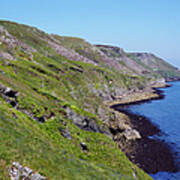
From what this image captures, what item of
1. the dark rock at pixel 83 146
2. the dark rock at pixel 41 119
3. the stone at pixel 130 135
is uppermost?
the dark rock at pixel 41 119

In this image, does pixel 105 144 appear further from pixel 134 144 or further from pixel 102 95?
pixel 102 95

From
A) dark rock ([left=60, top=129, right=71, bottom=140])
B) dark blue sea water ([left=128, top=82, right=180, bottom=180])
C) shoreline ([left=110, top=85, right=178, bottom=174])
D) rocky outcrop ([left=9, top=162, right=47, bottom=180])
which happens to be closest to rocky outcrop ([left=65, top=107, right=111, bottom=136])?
dark rock ([left=60, top=129, right=71, bottom=140])

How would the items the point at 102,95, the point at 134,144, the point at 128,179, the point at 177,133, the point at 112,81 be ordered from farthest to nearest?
the point at 112,81 < the point at 102,95 < the point at 177,133 < the point at 134,144 < the point at 128,179

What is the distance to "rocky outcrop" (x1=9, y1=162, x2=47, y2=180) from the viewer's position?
16156mm

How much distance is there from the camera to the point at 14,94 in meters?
32.2

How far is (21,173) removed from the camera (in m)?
16.6

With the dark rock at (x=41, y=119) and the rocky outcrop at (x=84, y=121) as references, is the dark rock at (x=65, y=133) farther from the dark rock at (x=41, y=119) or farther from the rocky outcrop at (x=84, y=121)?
the rocky outcrop at (x=84, y=121)

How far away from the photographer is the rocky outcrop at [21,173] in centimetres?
1616

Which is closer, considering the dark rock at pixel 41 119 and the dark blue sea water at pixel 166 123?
the dark rock at pixel 41 119

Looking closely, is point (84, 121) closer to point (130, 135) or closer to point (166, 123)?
point (130, 135)

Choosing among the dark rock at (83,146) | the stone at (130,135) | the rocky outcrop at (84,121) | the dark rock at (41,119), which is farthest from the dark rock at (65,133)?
the stone at (130,135)

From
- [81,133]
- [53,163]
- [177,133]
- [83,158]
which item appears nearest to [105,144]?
[81,133]

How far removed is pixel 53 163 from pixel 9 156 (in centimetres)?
554

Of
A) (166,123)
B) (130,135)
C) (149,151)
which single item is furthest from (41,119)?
(166,123)
